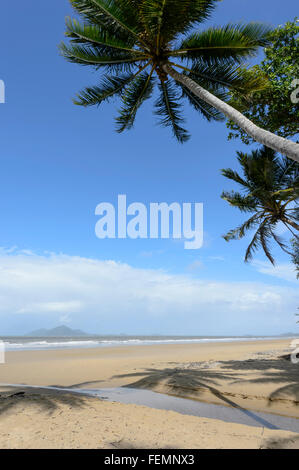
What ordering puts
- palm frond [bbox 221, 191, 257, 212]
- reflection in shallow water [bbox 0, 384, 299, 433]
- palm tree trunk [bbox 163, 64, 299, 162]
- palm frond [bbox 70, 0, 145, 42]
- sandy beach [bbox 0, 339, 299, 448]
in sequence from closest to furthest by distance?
1. sandy beach [bbox 0, 339, 299, 448]
2. palm tree trunk [bbox 163, 64, 299, 162]
3. reflection in shallow water [bbox 0, 384, 299, 433]
4. palm frond [bbox 70, 0, 145, 42]
5. palm frond [bbox 221, 191, 257, 212]

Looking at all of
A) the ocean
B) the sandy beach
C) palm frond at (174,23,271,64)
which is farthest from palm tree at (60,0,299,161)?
the ocean

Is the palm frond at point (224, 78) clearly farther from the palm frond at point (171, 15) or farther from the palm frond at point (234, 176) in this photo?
the palm frond at point (234, 176)

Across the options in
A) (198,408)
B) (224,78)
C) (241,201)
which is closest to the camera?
(198,408)

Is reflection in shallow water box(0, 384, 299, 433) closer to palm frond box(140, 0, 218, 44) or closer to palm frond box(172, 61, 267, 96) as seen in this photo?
palm frond box(172, 61, 267, 96)

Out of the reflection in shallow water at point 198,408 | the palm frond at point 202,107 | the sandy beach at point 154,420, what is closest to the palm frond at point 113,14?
the palm frond at point 202,107

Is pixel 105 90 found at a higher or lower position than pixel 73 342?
higher

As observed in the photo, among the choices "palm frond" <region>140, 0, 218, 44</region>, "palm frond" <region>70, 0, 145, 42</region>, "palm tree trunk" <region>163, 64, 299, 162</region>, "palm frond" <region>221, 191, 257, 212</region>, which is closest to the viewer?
"palm tree trunk" <region>163, 64, 299, 162</region>

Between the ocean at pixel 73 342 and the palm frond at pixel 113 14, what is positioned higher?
the palm frond at pixel 113 14

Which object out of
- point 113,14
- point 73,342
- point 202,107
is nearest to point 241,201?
point 202,107

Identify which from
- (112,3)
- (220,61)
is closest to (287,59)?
(220,61)

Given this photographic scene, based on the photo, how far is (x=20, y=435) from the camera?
4.03 m

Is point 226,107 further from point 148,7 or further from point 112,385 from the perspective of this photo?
point 112,385

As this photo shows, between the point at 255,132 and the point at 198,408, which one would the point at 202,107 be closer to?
the point at 255,132
